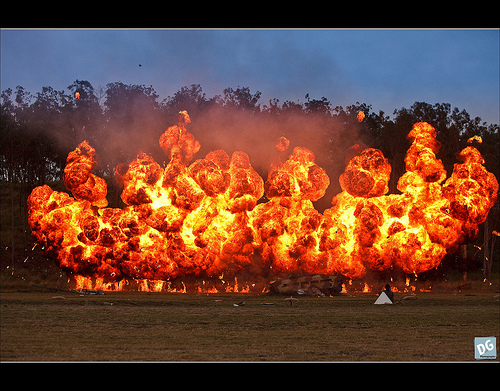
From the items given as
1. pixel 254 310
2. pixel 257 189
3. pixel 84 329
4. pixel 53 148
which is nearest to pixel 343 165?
pixel 257 189

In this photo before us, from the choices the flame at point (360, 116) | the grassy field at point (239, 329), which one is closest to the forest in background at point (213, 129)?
the flame at point (360, 116)

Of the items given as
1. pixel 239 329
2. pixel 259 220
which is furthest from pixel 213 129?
pixel 239 329

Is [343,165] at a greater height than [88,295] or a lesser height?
greater

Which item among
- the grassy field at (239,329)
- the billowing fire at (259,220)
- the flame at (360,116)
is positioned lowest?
the grassy field at (239,329)

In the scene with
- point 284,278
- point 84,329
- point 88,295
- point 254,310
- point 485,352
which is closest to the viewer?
point 485,352

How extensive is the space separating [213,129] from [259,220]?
11.9 m

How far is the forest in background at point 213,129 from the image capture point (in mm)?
64375

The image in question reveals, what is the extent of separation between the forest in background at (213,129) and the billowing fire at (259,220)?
19.7 feet

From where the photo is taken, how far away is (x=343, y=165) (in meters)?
68.4

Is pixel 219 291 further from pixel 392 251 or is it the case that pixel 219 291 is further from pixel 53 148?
pixel 53 148

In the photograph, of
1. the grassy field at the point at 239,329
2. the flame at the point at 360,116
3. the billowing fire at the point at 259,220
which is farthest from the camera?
the flame at the point at 360,116

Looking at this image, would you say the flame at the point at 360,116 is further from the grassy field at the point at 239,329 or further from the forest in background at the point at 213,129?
the grassy field at the point at 239,329

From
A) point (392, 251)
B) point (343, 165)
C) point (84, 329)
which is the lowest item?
point (84, 329)

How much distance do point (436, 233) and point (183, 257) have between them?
19985mm
